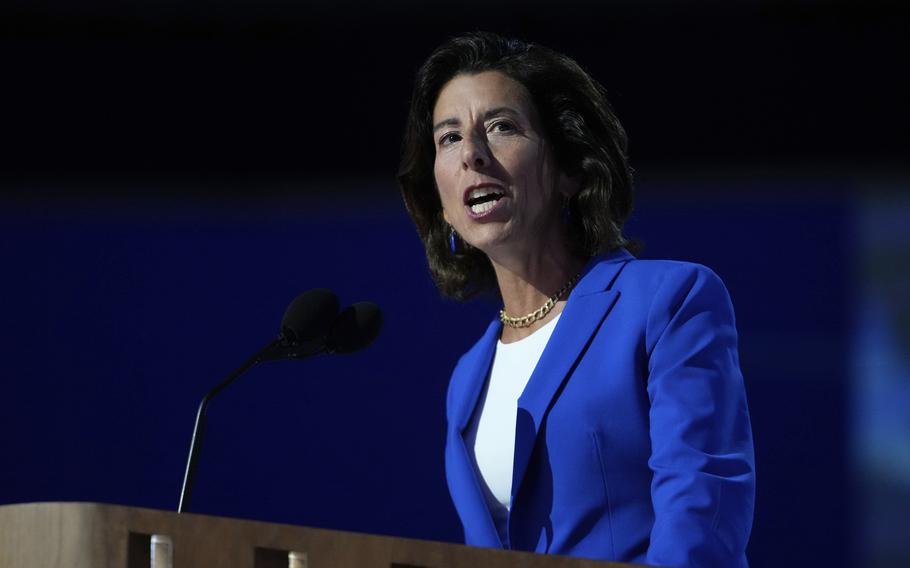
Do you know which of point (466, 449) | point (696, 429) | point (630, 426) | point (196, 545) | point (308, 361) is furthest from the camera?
point (308, 361)

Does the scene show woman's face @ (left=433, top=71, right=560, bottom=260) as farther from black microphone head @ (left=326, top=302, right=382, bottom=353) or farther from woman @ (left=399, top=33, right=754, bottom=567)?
black microphone head @ (left=326, top=302, right=382, bottom=353)

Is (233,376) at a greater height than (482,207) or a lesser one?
lesser

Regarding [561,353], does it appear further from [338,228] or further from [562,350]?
[338,228]

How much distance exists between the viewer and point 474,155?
6.07ft

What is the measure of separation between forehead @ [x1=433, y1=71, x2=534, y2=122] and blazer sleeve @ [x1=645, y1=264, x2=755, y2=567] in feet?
1.25

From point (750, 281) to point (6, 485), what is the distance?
232 centimetres

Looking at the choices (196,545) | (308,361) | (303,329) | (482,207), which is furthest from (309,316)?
(308,361)

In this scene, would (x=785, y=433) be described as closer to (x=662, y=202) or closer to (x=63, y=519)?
(x=662, y=202)

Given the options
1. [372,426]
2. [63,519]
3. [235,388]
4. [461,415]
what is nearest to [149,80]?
[235,388]

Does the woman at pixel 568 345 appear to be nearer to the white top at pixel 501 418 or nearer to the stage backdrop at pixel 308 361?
the white top at pixel 501 418

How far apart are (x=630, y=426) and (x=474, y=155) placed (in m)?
0.46

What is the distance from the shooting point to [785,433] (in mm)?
3582

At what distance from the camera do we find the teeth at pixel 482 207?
6.06ft

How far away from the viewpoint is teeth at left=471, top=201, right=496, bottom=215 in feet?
6.06
